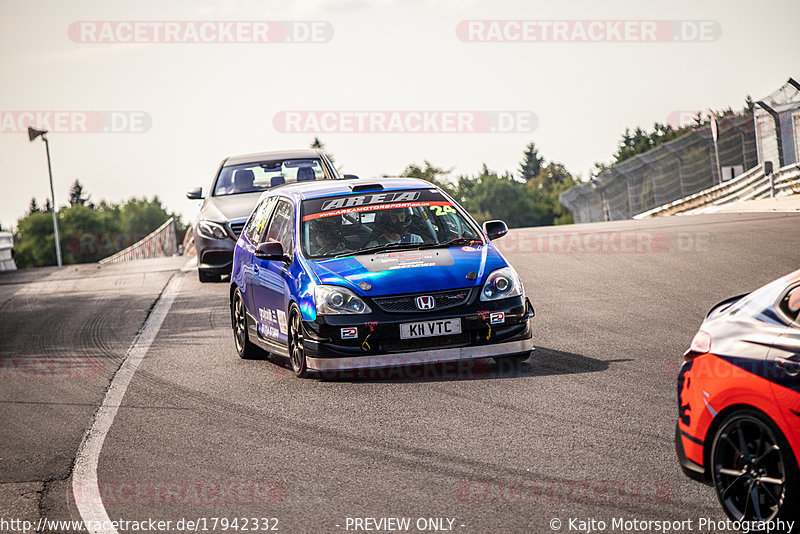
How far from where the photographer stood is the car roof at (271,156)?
60.5 feet

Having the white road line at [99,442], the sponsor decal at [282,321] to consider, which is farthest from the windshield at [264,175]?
the sponsor decal at [282,321]

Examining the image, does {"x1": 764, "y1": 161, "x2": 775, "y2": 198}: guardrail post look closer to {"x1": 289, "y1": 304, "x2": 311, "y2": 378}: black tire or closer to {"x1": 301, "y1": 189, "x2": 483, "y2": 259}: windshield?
{"x1": 301, "y1": 189, "x2": 483, "y2": 259}: windshield

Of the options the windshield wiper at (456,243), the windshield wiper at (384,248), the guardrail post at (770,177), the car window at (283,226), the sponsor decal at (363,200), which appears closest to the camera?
the windshield wiper at (384,248)

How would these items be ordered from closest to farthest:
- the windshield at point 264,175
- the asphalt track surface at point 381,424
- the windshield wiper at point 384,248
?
the asphalt track surface at point 381,424, the windshield wiper at point 384,248, the windshield at point 264,175

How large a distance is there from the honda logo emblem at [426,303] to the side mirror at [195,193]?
9.85m

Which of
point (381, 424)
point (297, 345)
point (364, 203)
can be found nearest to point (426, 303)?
point (297, 345)

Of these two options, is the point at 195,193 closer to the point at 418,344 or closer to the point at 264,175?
the point at 264,175

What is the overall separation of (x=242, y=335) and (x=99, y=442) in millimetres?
3555

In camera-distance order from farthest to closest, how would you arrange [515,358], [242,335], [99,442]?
[242,335], [515,358], [99,442]

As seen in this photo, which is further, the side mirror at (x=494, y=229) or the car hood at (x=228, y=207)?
the car hood at (x=228, y=207)

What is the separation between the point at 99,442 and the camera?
25.3 feet

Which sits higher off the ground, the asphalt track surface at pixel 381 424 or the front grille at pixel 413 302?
the front grille at pixel 413 302

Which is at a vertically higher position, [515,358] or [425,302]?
[425,302]

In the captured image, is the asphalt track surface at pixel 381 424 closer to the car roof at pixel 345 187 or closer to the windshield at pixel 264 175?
the car roof at pixel 345 187
